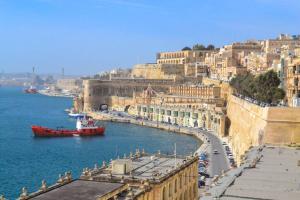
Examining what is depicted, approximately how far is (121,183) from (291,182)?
5468 millimetres

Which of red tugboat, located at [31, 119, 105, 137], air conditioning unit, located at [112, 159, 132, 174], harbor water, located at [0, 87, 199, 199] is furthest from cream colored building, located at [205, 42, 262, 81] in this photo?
air conditioning unit, located at [112, 159, 132, 174]

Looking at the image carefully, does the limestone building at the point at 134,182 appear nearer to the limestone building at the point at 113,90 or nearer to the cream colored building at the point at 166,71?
the limestone building at the point at 113,90

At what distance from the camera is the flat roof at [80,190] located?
48.3 ft

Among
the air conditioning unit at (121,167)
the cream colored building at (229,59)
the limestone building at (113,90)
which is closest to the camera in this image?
the air conditioning unit at (121,167)

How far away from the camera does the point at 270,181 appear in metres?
17.2

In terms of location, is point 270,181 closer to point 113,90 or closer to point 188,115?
point 188,115

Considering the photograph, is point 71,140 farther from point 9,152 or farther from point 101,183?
point 101,183

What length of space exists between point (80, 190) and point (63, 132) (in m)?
49.2

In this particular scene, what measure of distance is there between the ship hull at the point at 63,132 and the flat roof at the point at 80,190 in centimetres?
4654

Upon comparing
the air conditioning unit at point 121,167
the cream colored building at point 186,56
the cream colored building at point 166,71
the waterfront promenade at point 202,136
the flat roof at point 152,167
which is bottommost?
the waterfront promenade at point 202,136

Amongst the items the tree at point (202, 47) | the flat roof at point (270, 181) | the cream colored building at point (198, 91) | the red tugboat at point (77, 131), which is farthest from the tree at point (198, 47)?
the flat roof at point (270, 181)

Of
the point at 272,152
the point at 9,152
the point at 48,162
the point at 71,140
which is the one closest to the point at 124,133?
the point at 71,140

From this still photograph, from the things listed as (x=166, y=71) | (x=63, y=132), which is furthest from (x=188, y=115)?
(x=166, y=71)

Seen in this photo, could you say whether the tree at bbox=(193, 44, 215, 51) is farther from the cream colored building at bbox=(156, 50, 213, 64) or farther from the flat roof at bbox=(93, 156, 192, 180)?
the flat roof at bbox=(93, 156, 192, 180)
